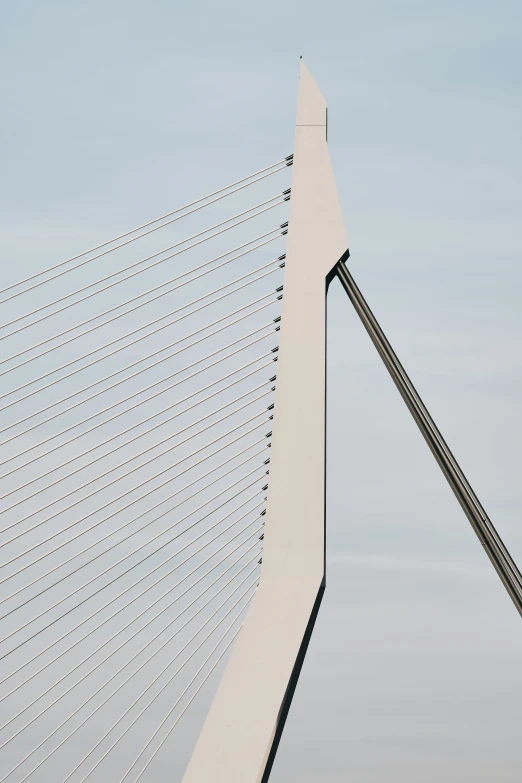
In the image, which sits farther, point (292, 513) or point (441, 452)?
point (441, 452)

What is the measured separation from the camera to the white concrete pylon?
8.45m

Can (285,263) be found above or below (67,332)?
above

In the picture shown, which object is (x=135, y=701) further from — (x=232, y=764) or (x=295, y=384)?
(x=295, y=384)

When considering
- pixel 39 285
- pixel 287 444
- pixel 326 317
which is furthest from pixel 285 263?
pixel 39 285

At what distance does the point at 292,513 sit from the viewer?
8883 mm

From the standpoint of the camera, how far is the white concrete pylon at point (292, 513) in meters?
8.45

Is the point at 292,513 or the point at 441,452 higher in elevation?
the point at 441,452

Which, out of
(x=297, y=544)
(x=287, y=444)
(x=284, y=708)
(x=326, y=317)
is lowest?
(x=284, y=708)

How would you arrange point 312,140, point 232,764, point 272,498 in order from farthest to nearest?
point 312,140, point 272,498, point 232,764

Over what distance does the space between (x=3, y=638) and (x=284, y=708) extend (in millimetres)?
2282

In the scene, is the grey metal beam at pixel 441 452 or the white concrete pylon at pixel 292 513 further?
the grey metal beam at pixel 441 452

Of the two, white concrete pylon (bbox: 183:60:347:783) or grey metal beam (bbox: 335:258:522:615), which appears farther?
grey metal beam (bbox: 335:258:522:615)

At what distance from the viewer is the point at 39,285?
30.9 feet

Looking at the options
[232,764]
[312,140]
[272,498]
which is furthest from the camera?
[312,140]
